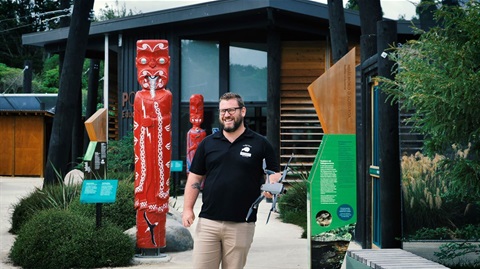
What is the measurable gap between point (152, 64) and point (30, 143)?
25015mm

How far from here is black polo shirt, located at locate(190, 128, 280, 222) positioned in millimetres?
6022

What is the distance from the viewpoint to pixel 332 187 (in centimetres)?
844

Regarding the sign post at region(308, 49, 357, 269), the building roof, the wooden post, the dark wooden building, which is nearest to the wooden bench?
the wooden post

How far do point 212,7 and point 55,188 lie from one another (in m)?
10.7

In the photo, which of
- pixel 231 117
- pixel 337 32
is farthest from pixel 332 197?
pixel 337 32

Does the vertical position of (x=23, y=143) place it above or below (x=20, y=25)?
below

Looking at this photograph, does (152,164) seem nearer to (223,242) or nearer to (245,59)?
(223,242)

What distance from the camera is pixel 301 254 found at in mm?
11094

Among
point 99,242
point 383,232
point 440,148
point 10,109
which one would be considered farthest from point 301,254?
point 10,109

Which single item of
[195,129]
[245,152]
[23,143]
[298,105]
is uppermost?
[298,105]

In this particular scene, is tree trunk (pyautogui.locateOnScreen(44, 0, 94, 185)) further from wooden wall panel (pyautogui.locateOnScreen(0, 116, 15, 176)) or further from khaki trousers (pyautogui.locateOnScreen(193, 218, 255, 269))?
wooden wall panel (pyautogui.locateOnScreen(0, 116, 15, 176))

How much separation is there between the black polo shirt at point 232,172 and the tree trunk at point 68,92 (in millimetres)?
9522

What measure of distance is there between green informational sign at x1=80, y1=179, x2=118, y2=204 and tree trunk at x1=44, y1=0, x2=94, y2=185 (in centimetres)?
516

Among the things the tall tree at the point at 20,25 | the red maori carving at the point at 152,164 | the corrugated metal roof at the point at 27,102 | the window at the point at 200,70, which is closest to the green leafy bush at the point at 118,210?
the red maori carving at the point at 152,164
